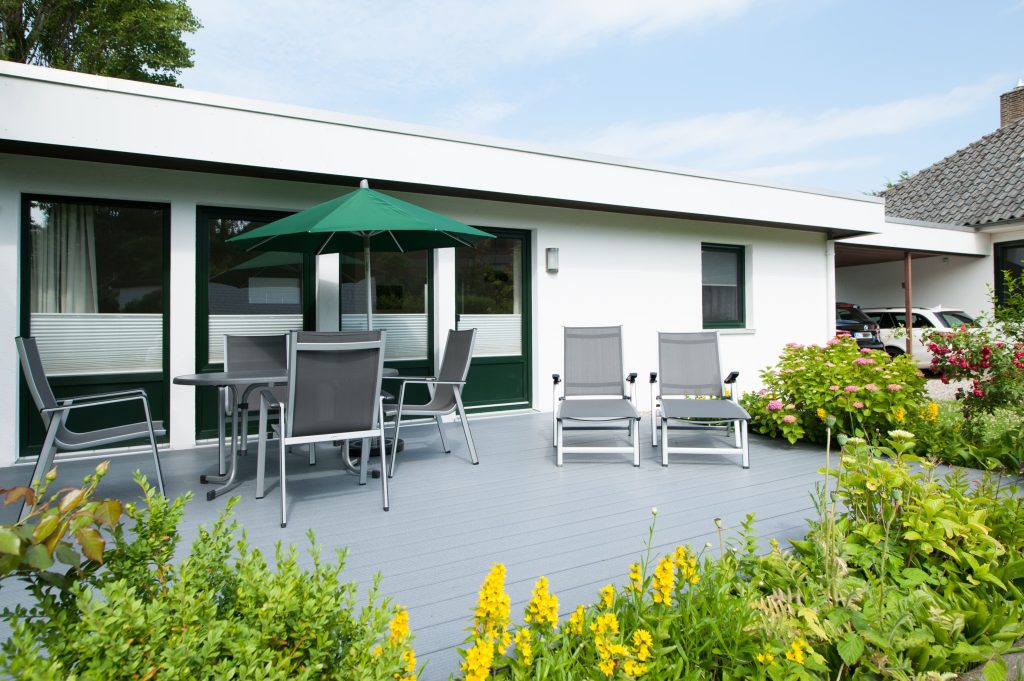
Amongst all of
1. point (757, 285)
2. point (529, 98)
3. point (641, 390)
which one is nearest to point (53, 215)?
point (641, 390)

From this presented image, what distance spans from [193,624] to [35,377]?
2969mm

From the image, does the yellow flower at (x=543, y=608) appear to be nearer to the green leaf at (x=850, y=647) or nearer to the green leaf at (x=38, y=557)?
the green leaf at (x=850, y=647)

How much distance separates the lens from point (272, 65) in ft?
56.2

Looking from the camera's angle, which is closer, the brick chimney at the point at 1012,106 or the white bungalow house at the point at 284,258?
the white bungalow house at the point at 284,258

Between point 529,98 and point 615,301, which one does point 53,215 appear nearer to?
point 615,301

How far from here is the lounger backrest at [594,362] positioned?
558cm

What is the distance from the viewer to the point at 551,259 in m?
7.23

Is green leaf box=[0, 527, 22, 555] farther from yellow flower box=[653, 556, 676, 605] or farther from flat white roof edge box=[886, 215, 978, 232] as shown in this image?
flat white roof edge box=[886, 215, 978, 232]

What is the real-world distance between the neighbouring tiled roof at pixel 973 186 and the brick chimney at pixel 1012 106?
87 cm

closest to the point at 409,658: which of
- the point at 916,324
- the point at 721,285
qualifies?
the point at 721,285

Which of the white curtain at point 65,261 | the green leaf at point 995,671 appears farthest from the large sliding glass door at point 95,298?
the green leaf at point 995,671

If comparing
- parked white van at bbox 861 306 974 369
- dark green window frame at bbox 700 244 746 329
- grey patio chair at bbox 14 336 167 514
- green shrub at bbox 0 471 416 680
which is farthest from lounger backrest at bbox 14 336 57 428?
parked white van at bbox 861 306 974 369

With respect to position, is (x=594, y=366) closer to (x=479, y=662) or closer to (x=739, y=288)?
(x=479, y=662)

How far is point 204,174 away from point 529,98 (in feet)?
37.0
